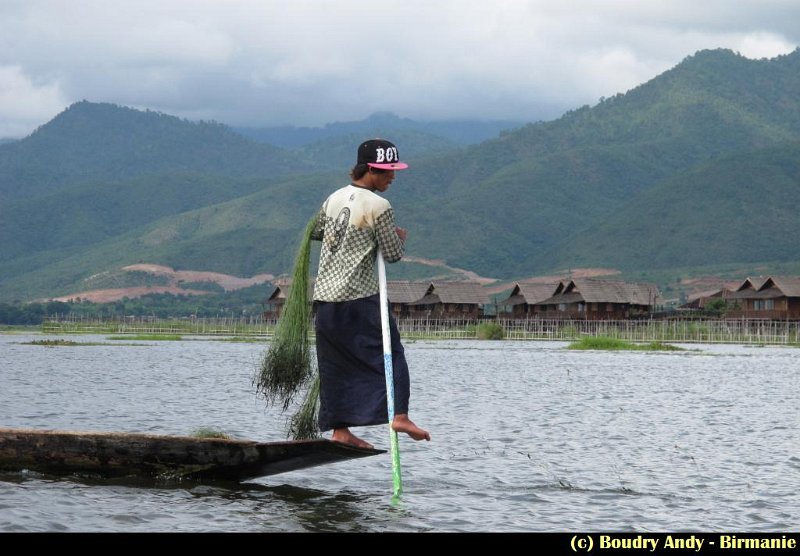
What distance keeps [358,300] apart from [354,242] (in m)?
0.51

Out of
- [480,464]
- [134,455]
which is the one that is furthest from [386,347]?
[480,464]

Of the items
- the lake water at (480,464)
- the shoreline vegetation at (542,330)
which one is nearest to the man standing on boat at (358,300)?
the lake water at (480,464)

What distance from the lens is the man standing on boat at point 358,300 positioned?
10.3 meters

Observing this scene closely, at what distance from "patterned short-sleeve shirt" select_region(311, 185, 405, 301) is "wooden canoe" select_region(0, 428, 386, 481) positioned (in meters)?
1.54

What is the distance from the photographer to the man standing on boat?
10.3m

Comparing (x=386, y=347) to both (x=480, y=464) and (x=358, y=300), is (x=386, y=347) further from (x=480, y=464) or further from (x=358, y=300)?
(x=480, y=464)

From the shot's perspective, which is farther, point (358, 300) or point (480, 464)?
point (480, 464)

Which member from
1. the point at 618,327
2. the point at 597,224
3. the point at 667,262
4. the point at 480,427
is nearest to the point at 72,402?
the point at 480,427

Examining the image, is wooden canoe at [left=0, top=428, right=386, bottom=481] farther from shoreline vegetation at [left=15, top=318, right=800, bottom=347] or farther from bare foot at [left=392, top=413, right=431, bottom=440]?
shoreline vegetation at [left=15, top=318, right=800, bottom=347]

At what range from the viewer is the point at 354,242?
34.0 ft

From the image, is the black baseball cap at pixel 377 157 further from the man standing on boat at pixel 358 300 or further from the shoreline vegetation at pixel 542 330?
→ the shoreline vegetation at pixel 542 330

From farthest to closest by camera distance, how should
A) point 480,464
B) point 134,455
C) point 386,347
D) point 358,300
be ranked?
1. point 480,464
2. point 134,455
3. point 358,300
4. point 386,347

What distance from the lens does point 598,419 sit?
2153 cm

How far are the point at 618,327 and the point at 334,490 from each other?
7830cm
